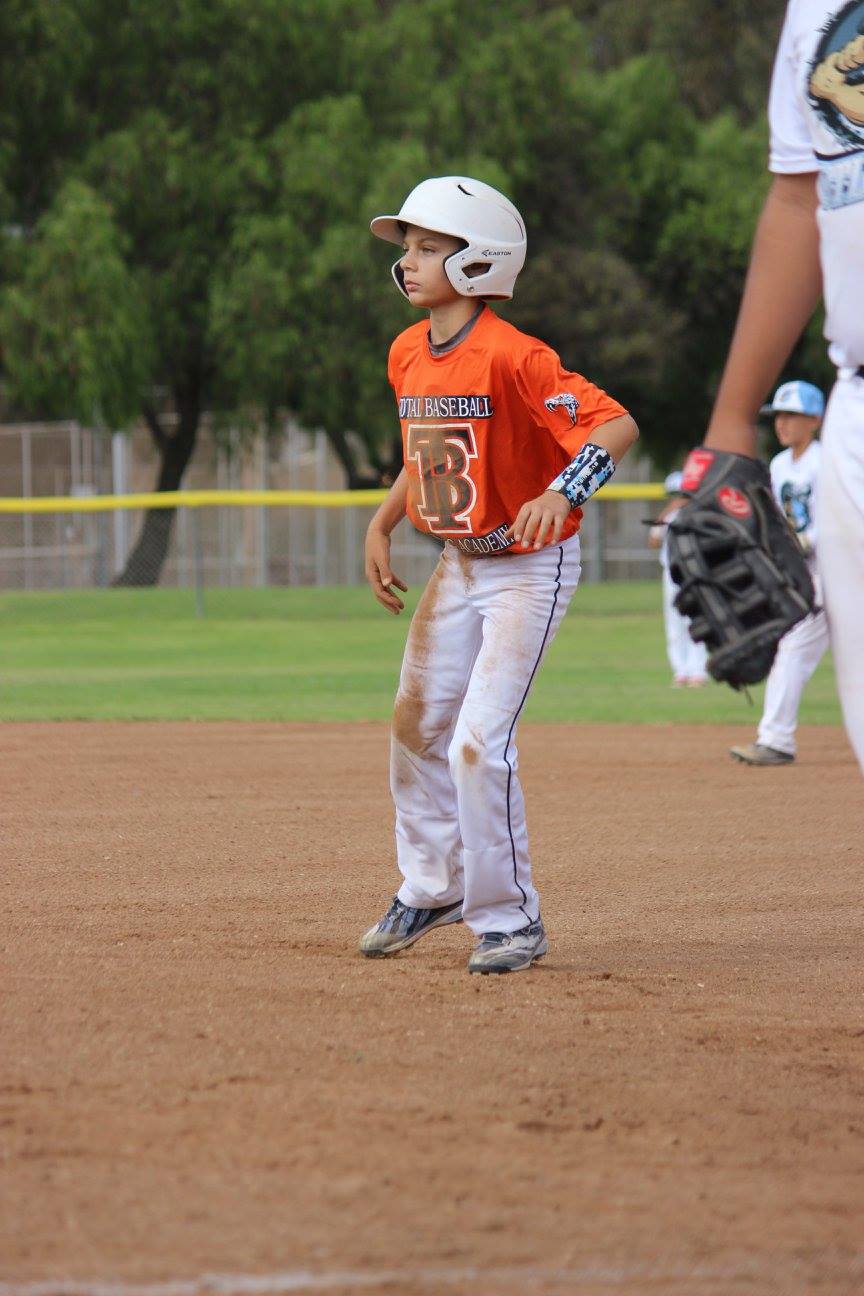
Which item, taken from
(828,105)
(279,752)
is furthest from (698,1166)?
(279,752)

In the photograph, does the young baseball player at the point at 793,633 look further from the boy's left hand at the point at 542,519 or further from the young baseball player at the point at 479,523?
the boy's left hand at the point at 542,519

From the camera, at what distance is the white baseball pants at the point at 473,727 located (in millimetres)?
5105

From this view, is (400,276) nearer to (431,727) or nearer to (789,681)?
(431,727)

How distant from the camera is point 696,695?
48.1 ft

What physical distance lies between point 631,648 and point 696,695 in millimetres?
4819

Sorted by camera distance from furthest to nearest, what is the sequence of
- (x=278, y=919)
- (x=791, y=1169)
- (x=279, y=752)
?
(x=279, y=752) < (x=278, y=919) < (x=791, y=1169)

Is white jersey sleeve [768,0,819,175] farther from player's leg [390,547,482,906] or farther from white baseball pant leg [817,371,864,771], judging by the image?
player's leg [390,547,482,906]

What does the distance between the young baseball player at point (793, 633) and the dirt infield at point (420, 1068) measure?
213 centimetres

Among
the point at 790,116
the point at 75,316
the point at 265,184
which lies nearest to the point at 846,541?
the point at 790,116

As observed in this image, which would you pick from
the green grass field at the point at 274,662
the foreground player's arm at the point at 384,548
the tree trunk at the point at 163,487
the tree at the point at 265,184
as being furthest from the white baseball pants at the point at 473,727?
the tree trunk at the point at 163,487

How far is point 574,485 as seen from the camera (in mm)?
4895

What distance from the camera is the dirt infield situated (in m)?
2.86

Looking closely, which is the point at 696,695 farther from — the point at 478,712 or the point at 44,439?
the point at 44,439

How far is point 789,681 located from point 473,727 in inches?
210
